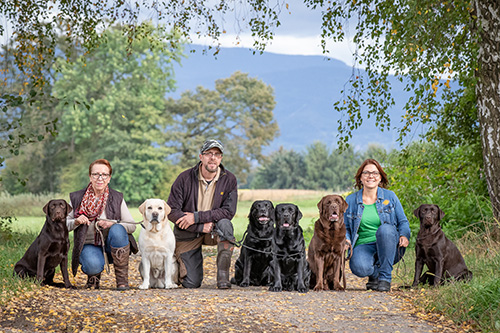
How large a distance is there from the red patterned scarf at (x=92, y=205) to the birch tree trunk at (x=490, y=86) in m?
5.29

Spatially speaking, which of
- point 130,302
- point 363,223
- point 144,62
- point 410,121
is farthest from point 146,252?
point 144,62

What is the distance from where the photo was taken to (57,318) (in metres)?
4.92

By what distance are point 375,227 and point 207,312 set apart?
2393 mm

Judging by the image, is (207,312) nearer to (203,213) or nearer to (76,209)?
(203,213)

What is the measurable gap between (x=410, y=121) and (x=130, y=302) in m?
5.97

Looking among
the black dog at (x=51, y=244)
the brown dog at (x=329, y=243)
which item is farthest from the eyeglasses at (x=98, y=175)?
the brown dog at (x=329, y=243)

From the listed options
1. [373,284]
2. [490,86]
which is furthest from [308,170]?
[373,284]

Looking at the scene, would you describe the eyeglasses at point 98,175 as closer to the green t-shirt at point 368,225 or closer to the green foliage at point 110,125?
the green t-shirt at point 368,225

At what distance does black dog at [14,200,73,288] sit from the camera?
563 cm

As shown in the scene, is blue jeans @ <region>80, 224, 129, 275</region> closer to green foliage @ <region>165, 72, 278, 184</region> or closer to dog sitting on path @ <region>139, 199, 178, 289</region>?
dog sitting on path @ <region>139, 199, 178, 289</region>

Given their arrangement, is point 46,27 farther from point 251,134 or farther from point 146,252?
point 251,134

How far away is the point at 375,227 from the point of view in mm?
6516

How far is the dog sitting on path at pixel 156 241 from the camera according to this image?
5.93 m

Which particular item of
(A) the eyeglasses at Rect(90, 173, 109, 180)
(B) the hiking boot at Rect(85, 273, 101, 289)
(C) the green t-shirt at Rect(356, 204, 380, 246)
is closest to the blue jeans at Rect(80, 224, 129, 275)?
(B) the hiking boot at Rect(85, 273, 101, 289)
